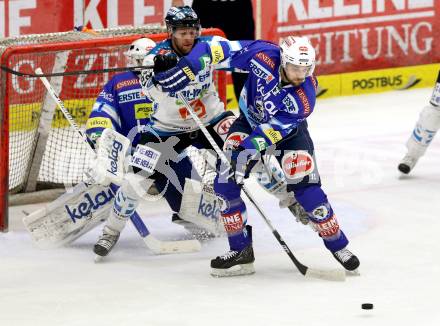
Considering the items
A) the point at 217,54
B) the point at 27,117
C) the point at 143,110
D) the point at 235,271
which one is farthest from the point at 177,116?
the point at 27,117

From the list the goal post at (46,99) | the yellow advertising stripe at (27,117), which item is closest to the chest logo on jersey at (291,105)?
the goal post at (46,99)

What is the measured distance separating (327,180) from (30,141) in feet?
6.29

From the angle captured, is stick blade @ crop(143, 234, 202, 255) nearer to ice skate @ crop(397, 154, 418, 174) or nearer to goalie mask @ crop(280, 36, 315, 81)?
goalie mask @ crop(280, 36, 315, 81)

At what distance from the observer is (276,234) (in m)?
6.89

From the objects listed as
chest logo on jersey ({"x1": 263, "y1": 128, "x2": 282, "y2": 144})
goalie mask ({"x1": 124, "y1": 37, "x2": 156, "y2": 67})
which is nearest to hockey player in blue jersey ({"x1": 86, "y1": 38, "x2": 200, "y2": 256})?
A: goalie mask ({"x1": 124, "y1": 37, "x2": 156, "y2": 67})

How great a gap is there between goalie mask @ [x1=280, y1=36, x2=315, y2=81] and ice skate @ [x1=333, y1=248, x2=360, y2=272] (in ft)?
2.78

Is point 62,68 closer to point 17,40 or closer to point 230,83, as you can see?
point 17,40

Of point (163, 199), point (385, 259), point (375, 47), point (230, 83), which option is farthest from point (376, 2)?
point (385, 259)

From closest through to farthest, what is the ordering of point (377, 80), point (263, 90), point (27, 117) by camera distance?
point (263, 90), point (27, 117), point (377, 80)

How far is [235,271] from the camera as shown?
268 inches

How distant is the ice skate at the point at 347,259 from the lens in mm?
6723

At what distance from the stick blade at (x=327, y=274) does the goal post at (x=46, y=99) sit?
1741 millimetres

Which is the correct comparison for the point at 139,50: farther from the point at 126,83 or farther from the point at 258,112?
the point at 258,112

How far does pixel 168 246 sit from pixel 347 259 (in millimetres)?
1035
